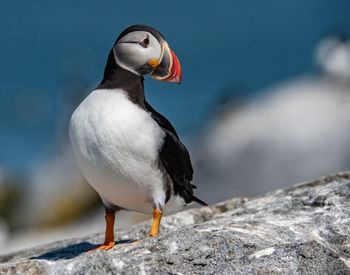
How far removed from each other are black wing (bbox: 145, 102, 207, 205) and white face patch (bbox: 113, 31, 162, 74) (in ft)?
1.44

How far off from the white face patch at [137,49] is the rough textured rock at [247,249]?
65.8 inches

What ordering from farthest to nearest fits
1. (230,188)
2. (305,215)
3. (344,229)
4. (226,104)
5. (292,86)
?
(226,104) < (292,86) < (230,188) < (305,215) < (344,229)

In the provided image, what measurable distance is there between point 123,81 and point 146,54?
0.33 metres

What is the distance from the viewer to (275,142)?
560 inches

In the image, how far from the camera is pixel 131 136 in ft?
15.4

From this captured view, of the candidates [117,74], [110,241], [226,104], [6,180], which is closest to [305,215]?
[110,241]

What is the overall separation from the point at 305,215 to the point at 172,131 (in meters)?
1.50

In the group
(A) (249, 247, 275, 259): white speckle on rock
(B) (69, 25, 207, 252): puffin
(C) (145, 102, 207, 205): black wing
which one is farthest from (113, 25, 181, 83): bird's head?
(A) (249, 247, 275, 259): white speckle on rock

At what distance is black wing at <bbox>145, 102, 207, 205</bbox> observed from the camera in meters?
5.07

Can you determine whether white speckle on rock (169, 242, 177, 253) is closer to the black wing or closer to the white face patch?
the black wing

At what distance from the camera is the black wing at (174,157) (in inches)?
200

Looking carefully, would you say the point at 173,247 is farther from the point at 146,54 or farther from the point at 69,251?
the point at 69,251

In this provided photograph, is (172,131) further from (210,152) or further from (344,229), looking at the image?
(210,152)

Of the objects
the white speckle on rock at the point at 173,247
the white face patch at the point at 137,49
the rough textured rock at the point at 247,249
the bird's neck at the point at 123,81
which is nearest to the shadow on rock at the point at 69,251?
the rough textured rock at the point at 247,249
